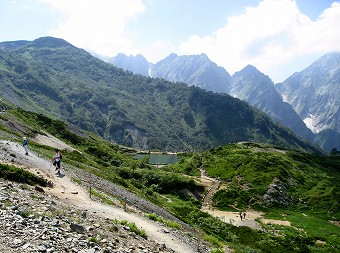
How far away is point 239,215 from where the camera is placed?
93.3 m

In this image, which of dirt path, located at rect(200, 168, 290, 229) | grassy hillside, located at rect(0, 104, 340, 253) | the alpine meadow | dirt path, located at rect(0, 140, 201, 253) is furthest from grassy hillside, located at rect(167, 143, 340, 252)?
dirt path, located at rect(0, 140, 201, 253)

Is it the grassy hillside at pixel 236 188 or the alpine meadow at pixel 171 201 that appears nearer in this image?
the alpine meadow at pixel 171 201

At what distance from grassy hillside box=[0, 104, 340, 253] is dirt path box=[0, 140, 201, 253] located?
7.40 m

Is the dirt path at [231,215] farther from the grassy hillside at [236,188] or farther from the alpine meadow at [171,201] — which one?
the grassy hillside at [236,188]

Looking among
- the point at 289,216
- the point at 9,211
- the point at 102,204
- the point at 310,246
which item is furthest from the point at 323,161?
the point at 9,211

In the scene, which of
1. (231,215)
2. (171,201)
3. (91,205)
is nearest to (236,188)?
(231,215)

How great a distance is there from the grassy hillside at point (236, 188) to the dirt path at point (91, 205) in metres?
7.40

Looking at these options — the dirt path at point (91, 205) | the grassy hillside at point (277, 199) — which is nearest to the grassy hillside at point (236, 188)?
the grassy hillside at point (277, 199)

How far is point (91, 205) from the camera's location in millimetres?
32969

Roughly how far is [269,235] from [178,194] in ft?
123

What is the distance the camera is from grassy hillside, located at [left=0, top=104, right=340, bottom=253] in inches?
2633

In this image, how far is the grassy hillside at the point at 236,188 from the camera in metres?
66.9

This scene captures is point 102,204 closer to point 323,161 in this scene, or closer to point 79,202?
point 79,202

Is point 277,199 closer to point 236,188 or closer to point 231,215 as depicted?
point 236,188
